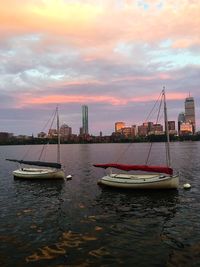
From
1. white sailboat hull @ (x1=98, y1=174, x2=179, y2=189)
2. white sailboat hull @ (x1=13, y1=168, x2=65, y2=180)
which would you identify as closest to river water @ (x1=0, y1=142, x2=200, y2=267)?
white sailboat hull @ (x1=98, y1=174, x2=179, y2=189)

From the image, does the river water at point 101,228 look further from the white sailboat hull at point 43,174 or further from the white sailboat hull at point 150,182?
the white sailboat hull at point 43,174

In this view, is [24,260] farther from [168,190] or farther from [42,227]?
[168,190]

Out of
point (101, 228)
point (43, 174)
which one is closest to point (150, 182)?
point (101, 228)

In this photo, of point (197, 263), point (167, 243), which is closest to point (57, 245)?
point (167, 243)

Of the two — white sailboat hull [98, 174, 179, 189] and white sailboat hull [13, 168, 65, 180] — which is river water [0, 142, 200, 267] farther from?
white sailboat hull [13, 168, 65, 180]

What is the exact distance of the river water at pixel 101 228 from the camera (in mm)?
22422

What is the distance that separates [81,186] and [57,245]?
3010cm

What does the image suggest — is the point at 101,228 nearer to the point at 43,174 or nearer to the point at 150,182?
the point at 150,182

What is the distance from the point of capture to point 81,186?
55.1m

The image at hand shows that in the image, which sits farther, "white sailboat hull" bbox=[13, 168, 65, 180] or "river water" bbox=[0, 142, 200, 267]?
"white sailboat hull" bbox=[13, 168, 65, 180]

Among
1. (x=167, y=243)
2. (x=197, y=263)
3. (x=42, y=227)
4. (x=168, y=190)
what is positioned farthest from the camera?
(x=168, y=190)

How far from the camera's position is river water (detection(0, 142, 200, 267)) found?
22422 mm

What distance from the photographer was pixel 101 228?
1147 inches

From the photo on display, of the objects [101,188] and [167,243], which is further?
[101,188]
